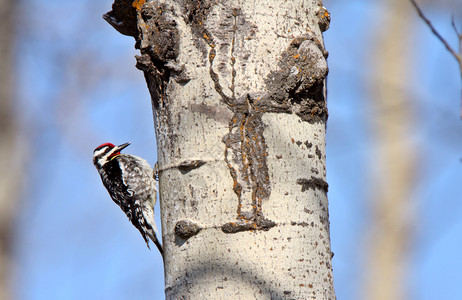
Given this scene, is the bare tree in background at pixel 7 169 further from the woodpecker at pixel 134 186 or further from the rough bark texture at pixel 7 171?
the woodpecker at pixel 134 186

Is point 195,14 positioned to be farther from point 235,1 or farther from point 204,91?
point 204,91

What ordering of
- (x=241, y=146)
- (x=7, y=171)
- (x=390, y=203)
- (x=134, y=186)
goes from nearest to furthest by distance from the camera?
(x=241, y=146) < (x=134, y=186) < (x=7, y=171) < (x=390, y=203)

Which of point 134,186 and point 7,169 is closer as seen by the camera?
point 134,186

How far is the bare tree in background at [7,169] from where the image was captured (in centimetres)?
504

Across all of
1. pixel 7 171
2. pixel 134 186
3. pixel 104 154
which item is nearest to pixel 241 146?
pixel 134 186

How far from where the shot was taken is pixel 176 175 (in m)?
1.99

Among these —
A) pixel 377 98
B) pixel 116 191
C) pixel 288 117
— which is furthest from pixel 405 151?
pixel 288 117

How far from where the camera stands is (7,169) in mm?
5086

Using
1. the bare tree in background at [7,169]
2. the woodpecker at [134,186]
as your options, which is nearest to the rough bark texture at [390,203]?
the woodpecker at [134,186]

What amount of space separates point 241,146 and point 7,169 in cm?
384

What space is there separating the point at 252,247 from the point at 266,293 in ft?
0.51

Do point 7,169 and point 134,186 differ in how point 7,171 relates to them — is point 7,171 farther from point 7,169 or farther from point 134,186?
point 134,186

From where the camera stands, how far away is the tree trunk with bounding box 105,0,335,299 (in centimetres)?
179

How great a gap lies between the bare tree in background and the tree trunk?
3.38m
